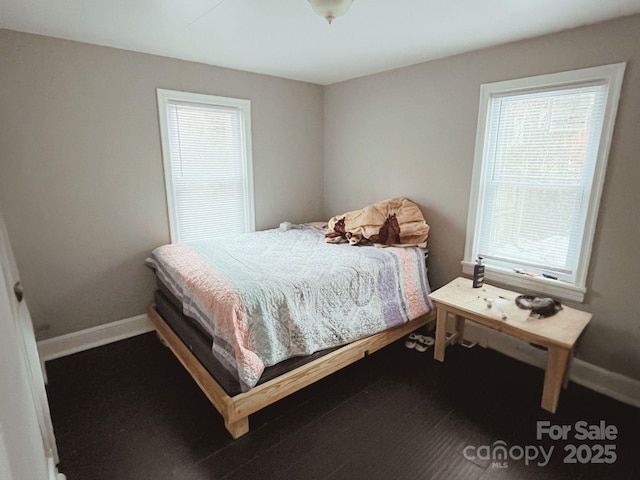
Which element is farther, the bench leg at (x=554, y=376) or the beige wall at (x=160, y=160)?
the beige wall at (x=160, y=160)

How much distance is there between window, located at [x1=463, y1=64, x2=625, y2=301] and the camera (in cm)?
220

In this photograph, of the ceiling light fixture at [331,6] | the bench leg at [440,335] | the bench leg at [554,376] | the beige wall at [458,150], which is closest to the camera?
the ceiling light fixture at [331,6]

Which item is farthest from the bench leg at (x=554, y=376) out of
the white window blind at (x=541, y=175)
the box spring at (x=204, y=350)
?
the box spring at (x=204, y=350)

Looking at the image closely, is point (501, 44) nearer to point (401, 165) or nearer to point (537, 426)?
point (401, 165)

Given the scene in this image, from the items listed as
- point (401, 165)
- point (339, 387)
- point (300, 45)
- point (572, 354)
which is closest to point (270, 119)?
point (300, 45)

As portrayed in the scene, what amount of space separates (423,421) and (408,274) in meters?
1.11

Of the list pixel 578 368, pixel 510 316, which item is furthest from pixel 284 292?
pixel 578 368

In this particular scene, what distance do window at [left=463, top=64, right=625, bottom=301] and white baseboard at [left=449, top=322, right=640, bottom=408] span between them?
1.50 feet

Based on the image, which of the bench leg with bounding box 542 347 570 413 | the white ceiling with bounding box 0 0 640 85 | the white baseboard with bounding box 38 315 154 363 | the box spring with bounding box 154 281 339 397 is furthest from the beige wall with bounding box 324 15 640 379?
the white baseboard with bounding box 38 315 154 363

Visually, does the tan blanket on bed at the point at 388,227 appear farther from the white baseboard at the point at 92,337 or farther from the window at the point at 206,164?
the white baseboard at the point at 92,337

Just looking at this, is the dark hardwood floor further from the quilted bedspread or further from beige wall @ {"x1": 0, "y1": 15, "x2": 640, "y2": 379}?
beige wall @ {"x1": 0, "y1": 15, "x2": 640, "y2": 379}

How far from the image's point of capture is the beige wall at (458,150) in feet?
6.88

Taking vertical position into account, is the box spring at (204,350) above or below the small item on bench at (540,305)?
below

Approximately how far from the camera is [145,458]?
1776mm
